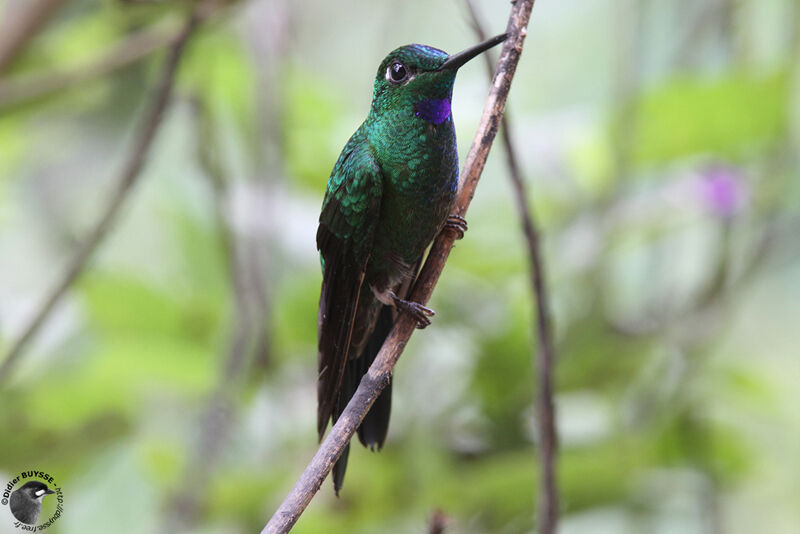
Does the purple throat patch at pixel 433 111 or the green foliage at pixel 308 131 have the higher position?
the green foliage at pixel 308 131

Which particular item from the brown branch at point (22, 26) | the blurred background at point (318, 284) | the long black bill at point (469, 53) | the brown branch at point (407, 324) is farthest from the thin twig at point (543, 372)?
the brown branch at point (22, 26)

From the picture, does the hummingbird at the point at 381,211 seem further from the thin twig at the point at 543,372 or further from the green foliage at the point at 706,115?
the green foliage at the point at 706,115

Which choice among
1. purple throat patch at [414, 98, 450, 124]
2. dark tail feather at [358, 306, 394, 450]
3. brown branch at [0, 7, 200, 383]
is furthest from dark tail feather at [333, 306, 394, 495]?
brown branch at [0, 7, 200, 383]

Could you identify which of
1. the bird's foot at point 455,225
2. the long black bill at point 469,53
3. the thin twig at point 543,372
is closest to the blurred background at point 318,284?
the thin twig at point 543,372

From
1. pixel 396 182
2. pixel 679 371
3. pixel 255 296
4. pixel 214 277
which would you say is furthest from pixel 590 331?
pixel 396 182

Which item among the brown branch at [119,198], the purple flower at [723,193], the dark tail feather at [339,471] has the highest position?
the purple flower at [723,193]

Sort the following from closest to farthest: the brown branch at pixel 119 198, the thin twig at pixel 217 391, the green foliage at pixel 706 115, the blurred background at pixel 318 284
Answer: the brown branch at pixel 119 198 < the thin twig at pixel 217 391 < the blurred background at pixel 318 284 < the green foliage at pixel 706 115

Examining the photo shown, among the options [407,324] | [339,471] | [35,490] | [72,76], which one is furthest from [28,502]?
[72,76]

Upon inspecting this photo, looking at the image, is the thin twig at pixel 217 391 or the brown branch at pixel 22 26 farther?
the brown branch at pixel 22 26

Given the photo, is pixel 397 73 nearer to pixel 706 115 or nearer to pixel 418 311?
pixel 418 311

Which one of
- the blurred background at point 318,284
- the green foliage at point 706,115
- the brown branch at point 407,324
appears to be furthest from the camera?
the green foliage at point 706,115
